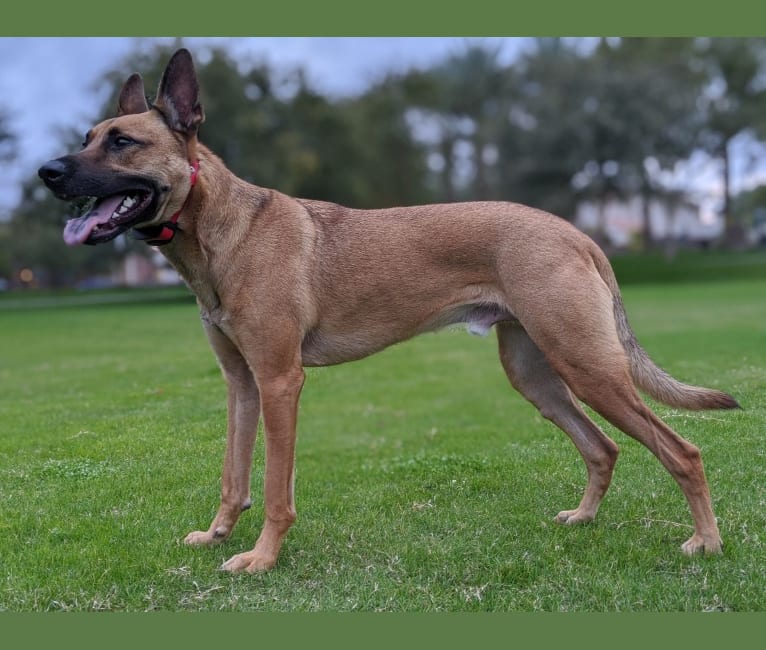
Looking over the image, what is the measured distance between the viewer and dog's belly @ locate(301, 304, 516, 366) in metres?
5.11

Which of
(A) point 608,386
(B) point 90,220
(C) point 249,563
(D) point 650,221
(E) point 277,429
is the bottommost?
(D) point 650,221

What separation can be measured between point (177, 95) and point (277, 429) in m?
2.20

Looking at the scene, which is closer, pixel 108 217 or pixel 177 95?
pixel 108 217

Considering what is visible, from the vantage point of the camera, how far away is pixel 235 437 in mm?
5367

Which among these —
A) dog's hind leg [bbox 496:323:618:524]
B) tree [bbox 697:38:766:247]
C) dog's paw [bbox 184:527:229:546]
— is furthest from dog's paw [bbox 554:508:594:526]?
tree [bbox 697:38:766:247]

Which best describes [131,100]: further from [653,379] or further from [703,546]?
[703,546]

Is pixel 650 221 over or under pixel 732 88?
under

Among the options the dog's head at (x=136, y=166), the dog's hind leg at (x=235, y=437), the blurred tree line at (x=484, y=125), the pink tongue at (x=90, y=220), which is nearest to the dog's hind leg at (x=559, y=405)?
the dog's hind leg at (x=235, y=437)

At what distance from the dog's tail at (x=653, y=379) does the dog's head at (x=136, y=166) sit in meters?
2.77

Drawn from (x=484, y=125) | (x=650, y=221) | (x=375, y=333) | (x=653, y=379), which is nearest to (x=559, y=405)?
(x=653, y=379)

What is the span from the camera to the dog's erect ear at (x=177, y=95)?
15.7 ft

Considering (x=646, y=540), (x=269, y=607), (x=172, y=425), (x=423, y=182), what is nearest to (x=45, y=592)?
(x=269, y=607)

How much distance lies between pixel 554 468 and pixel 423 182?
40728mm

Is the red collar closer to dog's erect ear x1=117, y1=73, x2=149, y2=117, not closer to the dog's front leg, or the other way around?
dog's erect ear x1=117, y1=73, x2=149, y2=117
